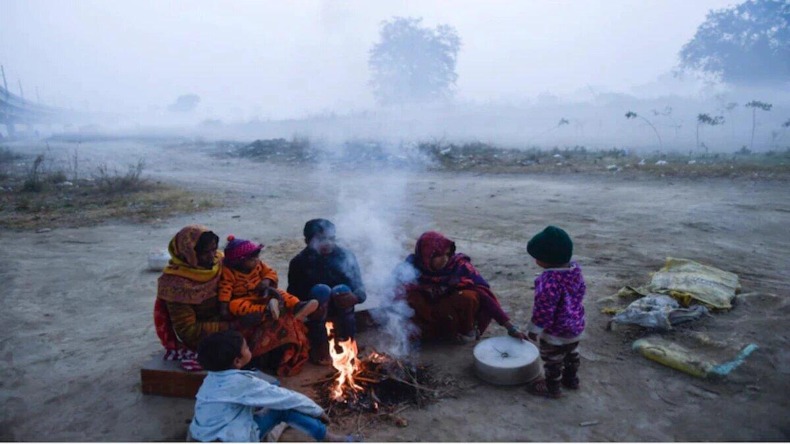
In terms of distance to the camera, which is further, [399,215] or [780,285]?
[399,215]

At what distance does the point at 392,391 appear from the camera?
3.51m

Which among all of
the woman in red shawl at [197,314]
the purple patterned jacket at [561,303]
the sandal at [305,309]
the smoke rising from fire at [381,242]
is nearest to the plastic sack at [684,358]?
the purple patterned jacket at [561,303]

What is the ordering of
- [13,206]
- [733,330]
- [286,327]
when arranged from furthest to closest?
[13,206]
[733,330]
[286,327]

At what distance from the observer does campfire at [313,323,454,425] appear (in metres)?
3.33

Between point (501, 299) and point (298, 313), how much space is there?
8.37 ft

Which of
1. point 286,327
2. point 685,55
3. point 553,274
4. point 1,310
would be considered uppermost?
Result: point 685,55

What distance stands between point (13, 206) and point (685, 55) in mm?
42086

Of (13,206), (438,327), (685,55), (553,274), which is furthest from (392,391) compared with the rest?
(685,55)

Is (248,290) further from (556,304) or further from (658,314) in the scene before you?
(658,314)

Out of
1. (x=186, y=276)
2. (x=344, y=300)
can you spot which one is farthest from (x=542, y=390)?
(x=186, y=276)

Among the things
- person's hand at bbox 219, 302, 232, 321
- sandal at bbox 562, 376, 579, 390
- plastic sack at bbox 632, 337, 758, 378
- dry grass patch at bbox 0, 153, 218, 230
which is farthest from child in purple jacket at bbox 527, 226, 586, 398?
dry grass patch at bbox 0, 153, 218, 230

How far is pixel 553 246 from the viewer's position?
3.32 metres

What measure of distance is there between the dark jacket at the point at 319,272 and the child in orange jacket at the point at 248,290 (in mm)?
394

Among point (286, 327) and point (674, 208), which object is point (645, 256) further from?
point (286, 327)
